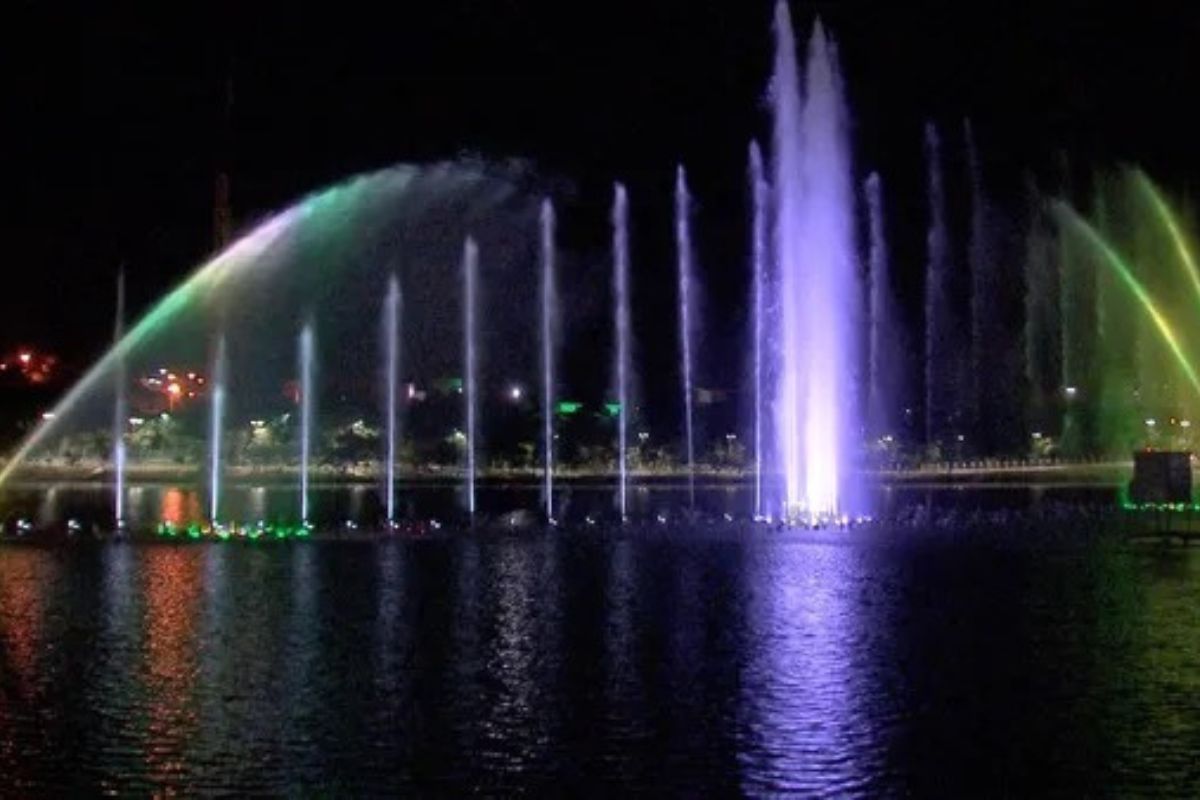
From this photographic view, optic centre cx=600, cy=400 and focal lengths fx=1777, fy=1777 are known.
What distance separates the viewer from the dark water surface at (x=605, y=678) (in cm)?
1123

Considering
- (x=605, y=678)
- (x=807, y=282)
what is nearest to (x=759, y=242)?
(x=807, y=282)

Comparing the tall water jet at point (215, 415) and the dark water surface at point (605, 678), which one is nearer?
the dark water surface at point (605, 678)

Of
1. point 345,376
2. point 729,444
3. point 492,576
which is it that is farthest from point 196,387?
point 492,576

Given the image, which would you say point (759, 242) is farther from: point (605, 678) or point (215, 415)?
point (605, 678)

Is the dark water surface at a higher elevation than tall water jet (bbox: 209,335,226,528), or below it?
below

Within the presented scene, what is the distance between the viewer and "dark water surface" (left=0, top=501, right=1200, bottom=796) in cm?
1123

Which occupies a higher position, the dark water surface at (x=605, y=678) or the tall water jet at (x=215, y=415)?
the tall water jet at (x=215, y=415)

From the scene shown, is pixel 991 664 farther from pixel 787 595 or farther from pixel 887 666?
pixel 787 595

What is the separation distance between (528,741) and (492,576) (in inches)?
464

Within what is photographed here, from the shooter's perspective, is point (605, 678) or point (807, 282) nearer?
point (605, 678)

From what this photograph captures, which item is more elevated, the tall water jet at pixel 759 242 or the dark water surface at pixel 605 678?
the tall water jet at pixel 759 242

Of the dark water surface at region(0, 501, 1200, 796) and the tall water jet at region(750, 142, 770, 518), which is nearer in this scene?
the dark water surface at region(0, 501, 1200, 796)

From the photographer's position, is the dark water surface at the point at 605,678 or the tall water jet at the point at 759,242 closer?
the dark water surface at the point at 605,678

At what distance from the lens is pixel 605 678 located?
582 inches
